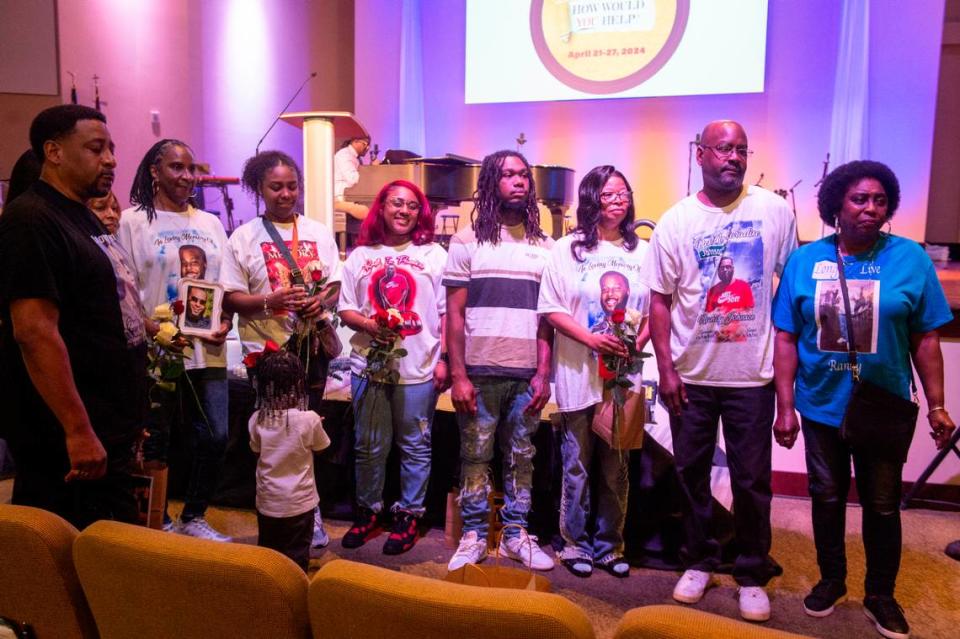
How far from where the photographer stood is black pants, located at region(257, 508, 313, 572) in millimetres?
2504

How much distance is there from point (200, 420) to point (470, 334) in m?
1.24

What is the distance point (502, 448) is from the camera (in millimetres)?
2961

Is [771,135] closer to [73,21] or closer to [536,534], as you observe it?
[536,534]

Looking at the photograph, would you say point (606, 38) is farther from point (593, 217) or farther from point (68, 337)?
point (68, 337)

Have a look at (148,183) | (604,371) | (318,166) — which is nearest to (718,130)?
(604,371)

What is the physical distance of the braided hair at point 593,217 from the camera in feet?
9.40

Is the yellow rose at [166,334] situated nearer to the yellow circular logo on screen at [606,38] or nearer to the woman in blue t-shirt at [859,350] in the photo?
the woman in blue t-shirt at [859,350]

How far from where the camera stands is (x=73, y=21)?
24.3ft

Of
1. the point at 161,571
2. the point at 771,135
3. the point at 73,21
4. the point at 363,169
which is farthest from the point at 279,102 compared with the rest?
the point at 161,571

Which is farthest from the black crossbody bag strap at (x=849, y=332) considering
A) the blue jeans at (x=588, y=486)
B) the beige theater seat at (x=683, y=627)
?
the beige theater seat at (x=683, y=627)

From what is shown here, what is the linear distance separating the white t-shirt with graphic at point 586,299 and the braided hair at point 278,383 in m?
1.00

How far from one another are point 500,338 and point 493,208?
0.56 m

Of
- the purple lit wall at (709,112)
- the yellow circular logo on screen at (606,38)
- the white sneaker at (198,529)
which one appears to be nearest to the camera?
the white sneaker at (198,529)

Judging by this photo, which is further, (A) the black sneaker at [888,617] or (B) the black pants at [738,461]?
(B) the black pants at [738,461]
